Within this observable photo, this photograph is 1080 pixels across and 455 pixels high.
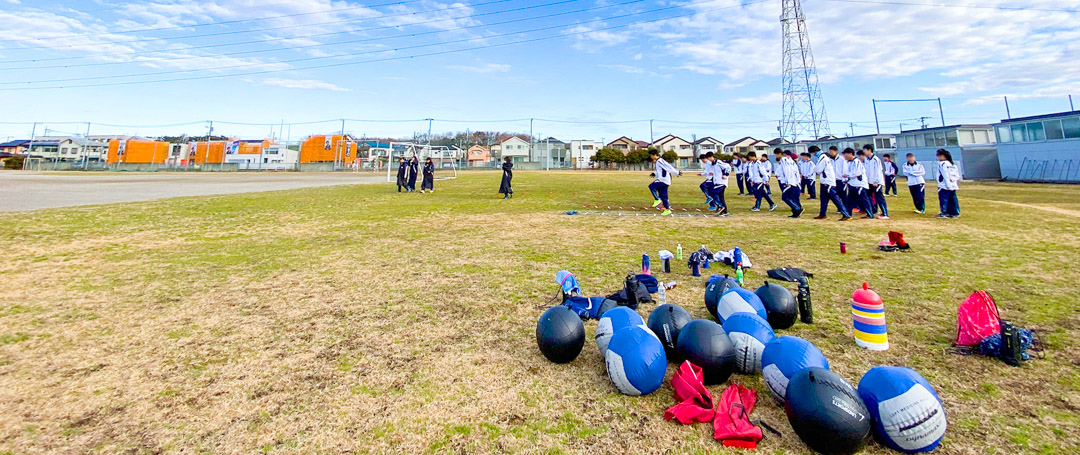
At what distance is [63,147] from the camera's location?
93625 millimetres

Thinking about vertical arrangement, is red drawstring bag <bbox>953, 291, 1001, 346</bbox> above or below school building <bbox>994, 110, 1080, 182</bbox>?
below

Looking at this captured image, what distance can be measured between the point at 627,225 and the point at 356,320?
8.26 metres

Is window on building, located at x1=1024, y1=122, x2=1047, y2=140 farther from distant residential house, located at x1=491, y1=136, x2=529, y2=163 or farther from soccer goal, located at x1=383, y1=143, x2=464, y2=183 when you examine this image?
distant residential house, located at x1=491, y1=136, x2=529, y2=163

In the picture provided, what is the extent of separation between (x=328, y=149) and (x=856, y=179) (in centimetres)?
7383

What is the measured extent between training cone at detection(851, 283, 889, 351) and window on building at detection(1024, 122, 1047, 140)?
4256cm

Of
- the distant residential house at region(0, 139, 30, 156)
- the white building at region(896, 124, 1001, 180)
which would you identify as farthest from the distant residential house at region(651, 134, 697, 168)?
the distant residential house at region(0, 139, 30, 156)

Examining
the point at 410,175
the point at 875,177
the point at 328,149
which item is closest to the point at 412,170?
the point at 410,175

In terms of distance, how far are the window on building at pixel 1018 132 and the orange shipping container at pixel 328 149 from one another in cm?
7616

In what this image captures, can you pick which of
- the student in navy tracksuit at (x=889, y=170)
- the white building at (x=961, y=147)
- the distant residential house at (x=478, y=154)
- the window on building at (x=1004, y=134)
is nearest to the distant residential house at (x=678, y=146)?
the distant residential house at (x=478, y=154)

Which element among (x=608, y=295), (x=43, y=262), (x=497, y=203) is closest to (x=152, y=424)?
(x=608, y=295)

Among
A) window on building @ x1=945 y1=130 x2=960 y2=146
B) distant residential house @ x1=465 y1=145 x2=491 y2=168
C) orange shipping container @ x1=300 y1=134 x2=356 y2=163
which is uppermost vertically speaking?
distant residential house @ x1=465 y1=145 x2=491 y2=168

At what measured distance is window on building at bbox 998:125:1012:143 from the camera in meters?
33.0

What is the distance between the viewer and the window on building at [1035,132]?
101 feet

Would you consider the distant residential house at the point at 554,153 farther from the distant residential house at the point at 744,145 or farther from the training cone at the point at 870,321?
the training cone at the point at 870,321
